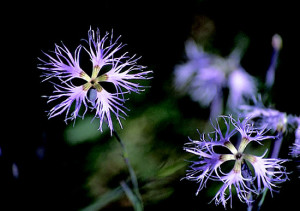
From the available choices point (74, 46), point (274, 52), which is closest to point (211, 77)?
point (274, 52)

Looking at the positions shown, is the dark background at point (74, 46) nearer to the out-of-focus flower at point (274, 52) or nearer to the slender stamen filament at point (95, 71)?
the out-of-focus flower at point (274, 52)

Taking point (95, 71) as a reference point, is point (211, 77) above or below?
below

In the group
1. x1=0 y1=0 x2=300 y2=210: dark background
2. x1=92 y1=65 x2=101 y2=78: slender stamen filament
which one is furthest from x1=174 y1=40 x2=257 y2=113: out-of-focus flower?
x1=92 y1=65 x2=101 y2=78: slender stamen filament

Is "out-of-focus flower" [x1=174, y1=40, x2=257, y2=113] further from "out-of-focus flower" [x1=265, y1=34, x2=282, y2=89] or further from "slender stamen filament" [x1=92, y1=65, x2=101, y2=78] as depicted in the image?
"slender stamen filament" [x1=92, y1=65, x2=101, y2=78]

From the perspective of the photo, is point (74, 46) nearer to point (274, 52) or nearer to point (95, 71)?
point (95, 71)

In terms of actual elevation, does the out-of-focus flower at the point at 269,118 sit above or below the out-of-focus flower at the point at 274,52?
below

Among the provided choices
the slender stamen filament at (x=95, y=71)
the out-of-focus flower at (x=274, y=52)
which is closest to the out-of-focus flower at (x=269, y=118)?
the out-of-focus flower at (x=274, y=52)
